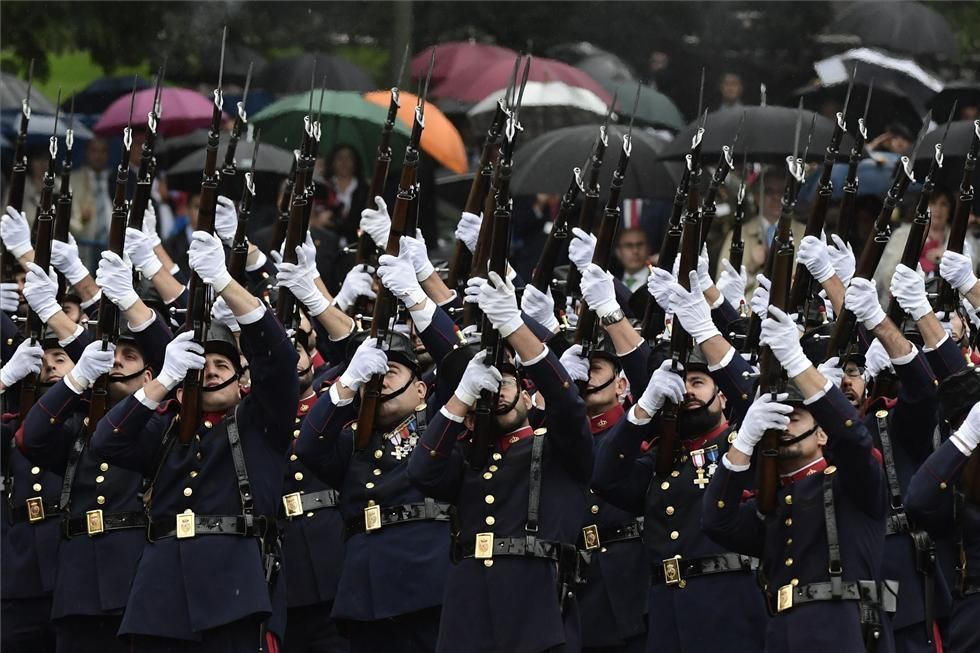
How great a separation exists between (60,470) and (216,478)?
4.33 feet

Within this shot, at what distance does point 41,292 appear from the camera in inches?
407

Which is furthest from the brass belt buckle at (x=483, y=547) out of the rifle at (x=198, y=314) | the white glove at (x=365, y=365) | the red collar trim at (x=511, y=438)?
the rifle at (x=198, y=314)

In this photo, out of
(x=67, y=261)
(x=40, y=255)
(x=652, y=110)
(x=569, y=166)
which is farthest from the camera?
(x=652, y=110)

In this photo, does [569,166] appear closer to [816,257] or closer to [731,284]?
[731,284]

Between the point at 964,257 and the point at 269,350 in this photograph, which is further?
the point at 964,257

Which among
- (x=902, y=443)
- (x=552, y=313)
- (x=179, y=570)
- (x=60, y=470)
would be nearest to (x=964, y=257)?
(x=902, y=443)

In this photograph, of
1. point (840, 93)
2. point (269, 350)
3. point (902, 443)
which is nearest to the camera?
point (269, 350)

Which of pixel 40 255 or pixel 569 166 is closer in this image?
pixel 40 255

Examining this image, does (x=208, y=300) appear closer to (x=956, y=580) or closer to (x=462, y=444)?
(x=462, y=444)

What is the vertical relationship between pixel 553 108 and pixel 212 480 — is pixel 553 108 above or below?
above

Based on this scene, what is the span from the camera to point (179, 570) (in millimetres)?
9180

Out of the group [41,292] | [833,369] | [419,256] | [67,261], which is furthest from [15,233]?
[833,369]

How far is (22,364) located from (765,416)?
14.5 feet

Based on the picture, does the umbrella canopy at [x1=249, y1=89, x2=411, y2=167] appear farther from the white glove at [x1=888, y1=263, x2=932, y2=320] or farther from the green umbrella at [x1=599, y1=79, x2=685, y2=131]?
the white glove at [x1=888, y1=263, x2=932, y2=320]
